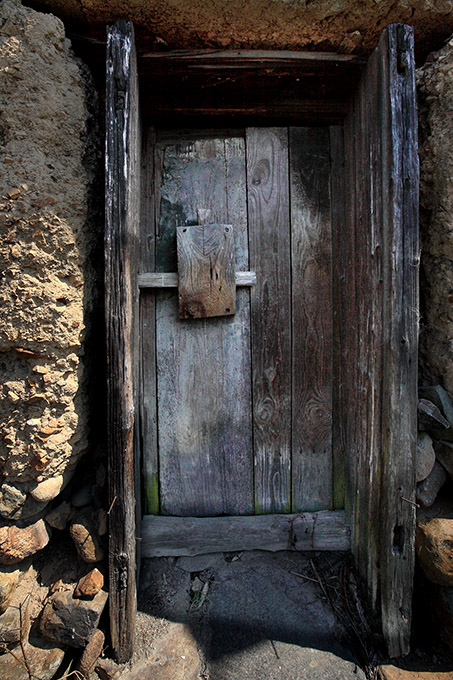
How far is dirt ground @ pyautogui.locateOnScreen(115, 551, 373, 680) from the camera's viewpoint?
153 cm

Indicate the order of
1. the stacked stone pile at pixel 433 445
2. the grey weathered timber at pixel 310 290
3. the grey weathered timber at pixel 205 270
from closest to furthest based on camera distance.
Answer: the stacked stone pile at pixel 433 445
the grey weathered timber at pixel 205 270
the grey weathered timber at pixel 310 290

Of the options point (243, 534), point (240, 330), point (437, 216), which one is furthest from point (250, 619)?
point (437, 216)

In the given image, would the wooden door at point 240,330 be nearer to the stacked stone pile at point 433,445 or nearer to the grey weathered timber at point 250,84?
the grey weathered timber at point 250,84

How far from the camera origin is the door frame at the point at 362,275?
152 cm

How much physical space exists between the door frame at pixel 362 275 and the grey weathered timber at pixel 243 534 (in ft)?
0.39

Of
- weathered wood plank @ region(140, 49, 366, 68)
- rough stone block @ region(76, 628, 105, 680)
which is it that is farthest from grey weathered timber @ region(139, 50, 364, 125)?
rough stone block @ region(76, 628, 105, 680)

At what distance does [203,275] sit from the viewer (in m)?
1.86

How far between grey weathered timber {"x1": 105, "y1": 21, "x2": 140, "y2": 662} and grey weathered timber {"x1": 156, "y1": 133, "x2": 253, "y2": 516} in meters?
0.38

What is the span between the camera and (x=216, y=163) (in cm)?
195

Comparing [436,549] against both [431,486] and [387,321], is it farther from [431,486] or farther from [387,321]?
[387,321]

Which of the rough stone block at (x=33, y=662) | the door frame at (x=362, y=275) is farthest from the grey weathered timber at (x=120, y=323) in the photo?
the rough stone block at (x=33, y=662)

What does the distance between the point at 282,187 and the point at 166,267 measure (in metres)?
0.73

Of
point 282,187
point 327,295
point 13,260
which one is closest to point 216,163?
point 282,187

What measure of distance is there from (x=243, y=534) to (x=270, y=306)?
118 centimetres
